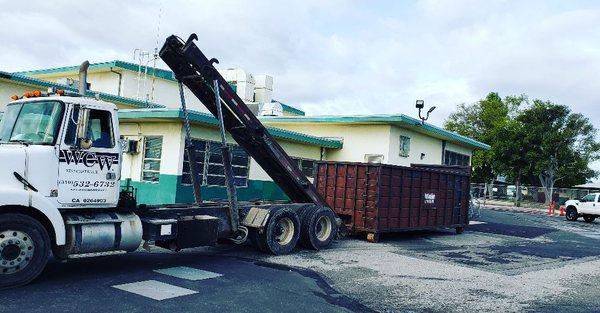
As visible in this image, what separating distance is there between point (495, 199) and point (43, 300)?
48.9 m

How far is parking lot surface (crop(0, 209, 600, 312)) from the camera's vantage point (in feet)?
24.2

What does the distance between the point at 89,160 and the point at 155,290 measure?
7.66ft

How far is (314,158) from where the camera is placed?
23.1m

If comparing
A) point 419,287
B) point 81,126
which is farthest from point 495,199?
point 81,126

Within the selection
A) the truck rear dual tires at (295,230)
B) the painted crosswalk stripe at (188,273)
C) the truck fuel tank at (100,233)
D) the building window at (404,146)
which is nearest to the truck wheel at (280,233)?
the truck rear dual tires at (295,230)

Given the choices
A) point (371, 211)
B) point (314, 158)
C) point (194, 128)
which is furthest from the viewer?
point (314, 158)

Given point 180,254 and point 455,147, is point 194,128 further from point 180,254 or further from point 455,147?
point 455,147

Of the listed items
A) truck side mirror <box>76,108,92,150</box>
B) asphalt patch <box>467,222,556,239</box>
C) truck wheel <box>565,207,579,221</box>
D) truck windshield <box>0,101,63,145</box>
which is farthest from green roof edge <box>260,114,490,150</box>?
truck windshield <box>0,101,63,145</box>

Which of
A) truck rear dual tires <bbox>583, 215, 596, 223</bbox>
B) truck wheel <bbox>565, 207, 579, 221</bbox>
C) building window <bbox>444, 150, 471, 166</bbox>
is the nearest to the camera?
building window <bbox>444, 150, 471, 166</bbox>

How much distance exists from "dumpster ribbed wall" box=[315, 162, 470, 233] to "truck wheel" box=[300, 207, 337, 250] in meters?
1.97

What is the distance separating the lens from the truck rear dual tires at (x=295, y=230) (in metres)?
11.3

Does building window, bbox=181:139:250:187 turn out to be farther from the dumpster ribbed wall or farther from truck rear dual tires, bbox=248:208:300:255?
truck rear dual tires, bbox=248:208:300:255

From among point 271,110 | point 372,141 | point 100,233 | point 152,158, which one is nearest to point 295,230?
point 100,233

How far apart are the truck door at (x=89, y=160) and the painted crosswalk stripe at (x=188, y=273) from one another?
159cm
